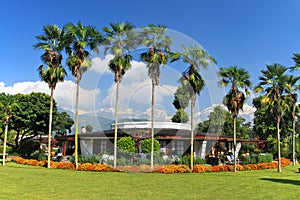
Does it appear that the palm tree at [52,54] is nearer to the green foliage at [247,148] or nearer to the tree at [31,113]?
the tree at [31,113]

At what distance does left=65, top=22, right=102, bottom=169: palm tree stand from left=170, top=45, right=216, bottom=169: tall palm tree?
6.65 metres

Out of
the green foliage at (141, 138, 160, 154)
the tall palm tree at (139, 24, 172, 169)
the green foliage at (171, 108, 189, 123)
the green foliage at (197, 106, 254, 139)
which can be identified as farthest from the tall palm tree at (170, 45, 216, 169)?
the green foliage at (197, 106, 254, 139)

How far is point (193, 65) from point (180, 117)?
19875mm

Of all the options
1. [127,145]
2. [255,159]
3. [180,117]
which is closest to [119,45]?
[127,145]

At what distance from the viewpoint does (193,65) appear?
23391 mm

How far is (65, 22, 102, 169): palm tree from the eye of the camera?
79.8ft

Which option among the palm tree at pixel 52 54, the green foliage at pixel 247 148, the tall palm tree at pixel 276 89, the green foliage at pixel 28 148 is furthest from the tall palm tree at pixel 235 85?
the green foliage at pixel 28 148

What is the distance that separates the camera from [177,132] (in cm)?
3253

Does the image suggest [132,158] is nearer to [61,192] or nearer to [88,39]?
[88,39]

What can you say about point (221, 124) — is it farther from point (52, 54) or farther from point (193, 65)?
point (52, 54)

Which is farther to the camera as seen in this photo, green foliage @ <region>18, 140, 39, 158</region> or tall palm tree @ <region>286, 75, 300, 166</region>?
green foliage @ <region>18, 140, 39, 158</region>

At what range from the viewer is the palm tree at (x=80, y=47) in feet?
79.8

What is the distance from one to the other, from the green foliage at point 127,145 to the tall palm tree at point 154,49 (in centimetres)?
485

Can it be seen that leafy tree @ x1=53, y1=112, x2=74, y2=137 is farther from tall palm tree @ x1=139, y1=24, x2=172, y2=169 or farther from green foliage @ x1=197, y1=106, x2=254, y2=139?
tall palm tree @ x1=139, y1=24, x2=172, y2=169
